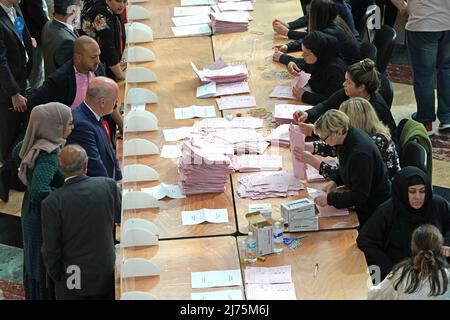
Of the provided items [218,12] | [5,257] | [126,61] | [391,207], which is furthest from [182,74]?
[391,207]

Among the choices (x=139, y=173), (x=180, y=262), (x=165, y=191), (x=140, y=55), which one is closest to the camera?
(x=180, y=262)

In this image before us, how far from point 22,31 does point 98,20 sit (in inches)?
24.5

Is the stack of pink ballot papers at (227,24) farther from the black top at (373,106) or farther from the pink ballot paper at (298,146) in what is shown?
the pink ballot paper at (298,146)

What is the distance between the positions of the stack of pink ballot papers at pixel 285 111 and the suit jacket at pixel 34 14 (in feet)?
8.75

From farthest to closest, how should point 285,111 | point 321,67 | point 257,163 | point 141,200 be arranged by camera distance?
point 321,67 → point 285,111 → point 257,163 → point 141,200

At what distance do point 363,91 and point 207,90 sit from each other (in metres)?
1.32

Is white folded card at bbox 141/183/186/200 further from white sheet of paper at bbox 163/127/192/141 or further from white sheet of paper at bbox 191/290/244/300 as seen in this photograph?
white sheet of paper at bbox 191/290/244/300

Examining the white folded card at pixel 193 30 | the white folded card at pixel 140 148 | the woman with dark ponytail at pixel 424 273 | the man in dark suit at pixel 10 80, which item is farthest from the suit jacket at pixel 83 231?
the white folded card at pixel 193 30

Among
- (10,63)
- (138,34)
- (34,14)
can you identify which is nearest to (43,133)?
(10,63)

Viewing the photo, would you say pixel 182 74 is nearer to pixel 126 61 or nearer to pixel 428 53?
pixel 126 61

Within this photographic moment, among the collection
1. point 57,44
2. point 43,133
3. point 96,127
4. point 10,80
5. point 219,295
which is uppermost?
point 57,44

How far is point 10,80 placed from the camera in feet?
21.2

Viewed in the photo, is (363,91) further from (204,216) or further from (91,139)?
(91,139)

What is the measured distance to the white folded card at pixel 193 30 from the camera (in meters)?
7.63
